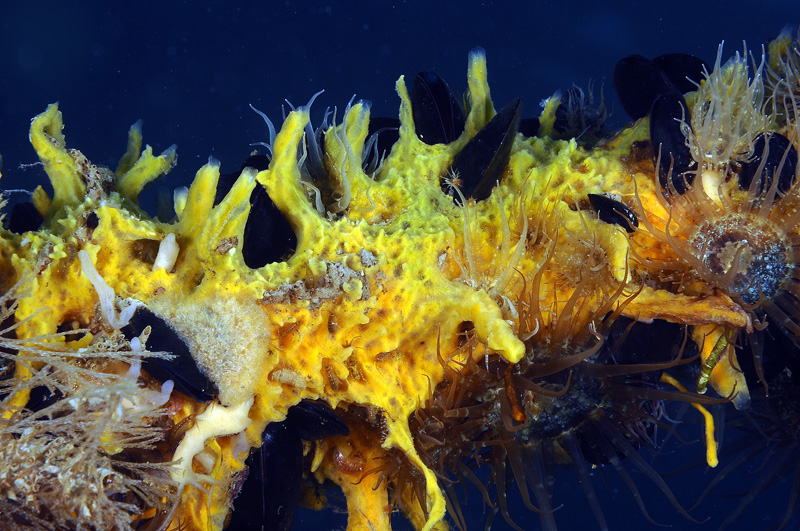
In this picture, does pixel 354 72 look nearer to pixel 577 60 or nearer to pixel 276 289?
pixel 577 60

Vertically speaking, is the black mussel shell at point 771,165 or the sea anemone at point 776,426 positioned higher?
the black mussel shell at point 771,165

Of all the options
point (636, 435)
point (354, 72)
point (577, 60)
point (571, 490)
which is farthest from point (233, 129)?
point (571, 490)

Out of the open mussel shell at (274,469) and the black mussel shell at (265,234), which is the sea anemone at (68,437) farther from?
the black mussel shell at (265,234)

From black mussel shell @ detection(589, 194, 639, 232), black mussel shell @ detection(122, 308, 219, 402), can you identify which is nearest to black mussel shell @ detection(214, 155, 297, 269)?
black mussel shell @ detection(122, 308, 219, 402)

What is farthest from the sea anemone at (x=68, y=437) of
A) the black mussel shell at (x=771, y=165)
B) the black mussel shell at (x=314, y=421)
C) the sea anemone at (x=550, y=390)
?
the black mussel shell at (x=771, y=165)

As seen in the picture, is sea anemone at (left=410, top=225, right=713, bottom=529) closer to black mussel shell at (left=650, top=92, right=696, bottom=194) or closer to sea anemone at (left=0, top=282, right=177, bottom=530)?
black mussel shell at (left=650, top=92, right=696, bottom=194)

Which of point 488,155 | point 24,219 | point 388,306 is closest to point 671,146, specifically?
point 488,155
